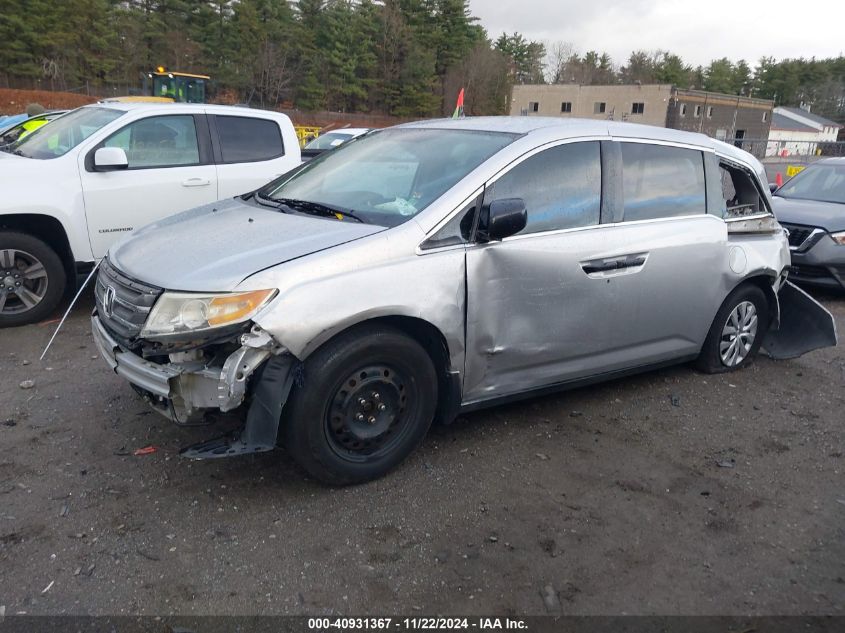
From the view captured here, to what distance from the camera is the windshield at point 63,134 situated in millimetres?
6359

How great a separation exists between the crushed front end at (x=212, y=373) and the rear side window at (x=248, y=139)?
4.14 metres

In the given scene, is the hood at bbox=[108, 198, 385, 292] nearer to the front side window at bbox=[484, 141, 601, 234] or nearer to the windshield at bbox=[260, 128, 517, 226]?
the windshield at bbox=[260, 128, 517, 226]

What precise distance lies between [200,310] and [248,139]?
4684 mm

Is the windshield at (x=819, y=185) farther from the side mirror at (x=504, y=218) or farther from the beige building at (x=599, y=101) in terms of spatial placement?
the beige building at (x=599, y=101)

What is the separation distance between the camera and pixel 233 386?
3137 millimetres

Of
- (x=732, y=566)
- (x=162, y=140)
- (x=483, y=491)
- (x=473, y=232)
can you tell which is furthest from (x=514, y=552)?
(x=162, y=140)

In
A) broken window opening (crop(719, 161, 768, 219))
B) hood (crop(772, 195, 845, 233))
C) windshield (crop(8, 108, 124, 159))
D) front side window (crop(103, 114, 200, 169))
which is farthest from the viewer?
hood (crop(772, 195, 845, 233))

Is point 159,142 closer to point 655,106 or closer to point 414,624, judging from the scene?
point 414,624

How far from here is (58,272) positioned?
6.09m

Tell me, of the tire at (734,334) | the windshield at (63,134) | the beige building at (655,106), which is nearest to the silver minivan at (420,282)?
the tire at (734,334)

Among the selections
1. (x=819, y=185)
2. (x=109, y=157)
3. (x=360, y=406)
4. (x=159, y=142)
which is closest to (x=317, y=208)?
(x=360, y=406)

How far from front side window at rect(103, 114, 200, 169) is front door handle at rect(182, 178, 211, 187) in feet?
0.58

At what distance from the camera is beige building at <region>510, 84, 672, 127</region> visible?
227 feet

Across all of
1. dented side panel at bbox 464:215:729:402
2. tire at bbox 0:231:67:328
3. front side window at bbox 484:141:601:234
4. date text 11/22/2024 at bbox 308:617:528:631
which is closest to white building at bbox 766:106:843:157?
dented side panel at bbox 464:215:729:402
